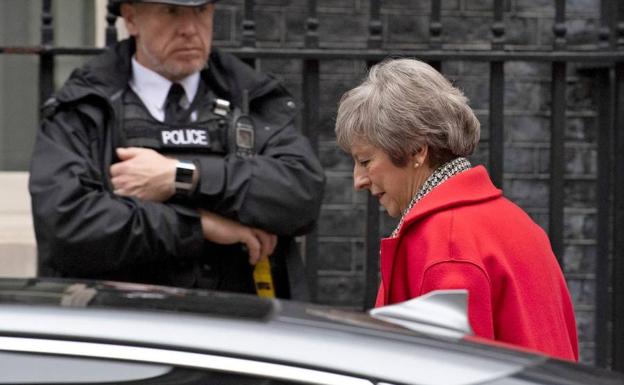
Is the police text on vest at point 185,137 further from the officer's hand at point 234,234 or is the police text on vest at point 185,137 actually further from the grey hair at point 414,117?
the grey hair at point 414,117

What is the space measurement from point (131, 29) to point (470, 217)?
6.37ft

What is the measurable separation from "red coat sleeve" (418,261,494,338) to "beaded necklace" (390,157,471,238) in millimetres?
249

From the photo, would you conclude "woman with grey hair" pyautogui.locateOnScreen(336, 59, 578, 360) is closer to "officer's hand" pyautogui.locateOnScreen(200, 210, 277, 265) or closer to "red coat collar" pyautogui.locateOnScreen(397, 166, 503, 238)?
"red coat collar" pyautogui.locateOnScreen(397, 166, 503, 238)

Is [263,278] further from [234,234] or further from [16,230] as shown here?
[16,230]

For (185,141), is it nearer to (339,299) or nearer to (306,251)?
(306,251)

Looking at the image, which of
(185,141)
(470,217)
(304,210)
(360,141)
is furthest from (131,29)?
(470,217)

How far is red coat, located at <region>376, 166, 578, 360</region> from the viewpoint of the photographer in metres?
3.15

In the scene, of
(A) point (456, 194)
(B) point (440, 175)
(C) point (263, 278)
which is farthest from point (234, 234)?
(A) point (456, 194)

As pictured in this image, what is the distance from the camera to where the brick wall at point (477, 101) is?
6.15 meters

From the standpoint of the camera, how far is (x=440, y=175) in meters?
3.38

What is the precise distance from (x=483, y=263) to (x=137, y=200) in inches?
61.7

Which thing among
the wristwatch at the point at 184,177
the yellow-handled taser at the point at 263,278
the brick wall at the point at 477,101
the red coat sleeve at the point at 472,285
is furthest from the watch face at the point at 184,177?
the brick wall at the point at 477,101

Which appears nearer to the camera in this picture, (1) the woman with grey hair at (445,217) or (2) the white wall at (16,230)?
(1) the woman with grey hair at (445,217)

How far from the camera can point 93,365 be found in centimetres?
233
